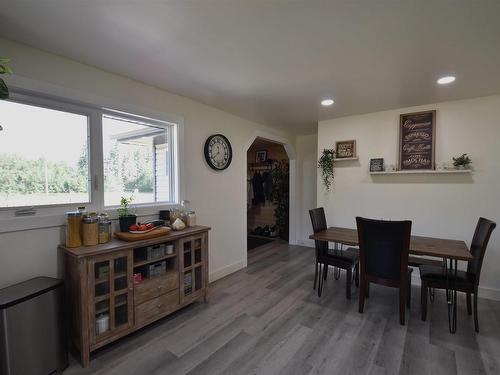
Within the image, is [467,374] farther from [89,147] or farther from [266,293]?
[89,147]

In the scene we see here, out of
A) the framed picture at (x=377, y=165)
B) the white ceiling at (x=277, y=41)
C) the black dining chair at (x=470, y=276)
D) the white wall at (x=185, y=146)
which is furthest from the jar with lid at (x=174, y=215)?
the framed picture at (x=377, y=165)

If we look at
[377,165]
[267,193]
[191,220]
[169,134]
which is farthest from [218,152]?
[267,193]

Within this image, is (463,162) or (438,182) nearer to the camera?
(463,162)

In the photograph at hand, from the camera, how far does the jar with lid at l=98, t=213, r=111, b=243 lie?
2025 mm

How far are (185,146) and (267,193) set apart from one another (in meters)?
3.28

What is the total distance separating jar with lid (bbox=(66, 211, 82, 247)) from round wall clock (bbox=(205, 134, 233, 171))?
1635mm

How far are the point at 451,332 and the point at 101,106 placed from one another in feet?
12.4

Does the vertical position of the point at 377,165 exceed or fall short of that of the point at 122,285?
it exceeds it

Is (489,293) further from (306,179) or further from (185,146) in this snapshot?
(185,146)

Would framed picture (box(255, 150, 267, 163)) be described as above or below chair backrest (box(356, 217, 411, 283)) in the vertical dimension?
above

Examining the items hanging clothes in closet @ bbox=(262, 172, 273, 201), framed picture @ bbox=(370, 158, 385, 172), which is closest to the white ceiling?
framed picture @ bbox=(370, 158, 385, 172)

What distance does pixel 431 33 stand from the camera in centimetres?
164

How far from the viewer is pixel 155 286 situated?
2.20 metres

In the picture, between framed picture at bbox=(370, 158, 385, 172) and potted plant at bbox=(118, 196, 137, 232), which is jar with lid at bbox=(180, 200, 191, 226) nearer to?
potted plant at bbox=(118, 196, 137, 232)
